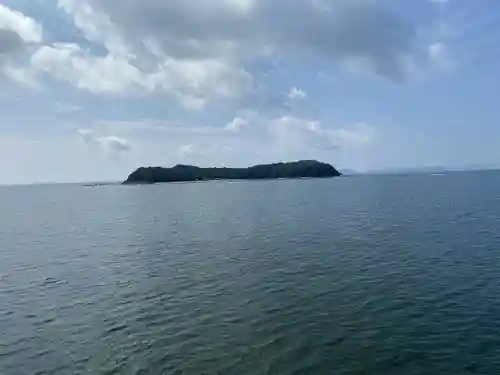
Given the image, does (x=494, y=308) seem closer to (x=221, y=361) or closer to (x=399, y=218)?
(x=221, y=361)

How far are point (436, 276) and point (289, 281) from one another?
1401 cm

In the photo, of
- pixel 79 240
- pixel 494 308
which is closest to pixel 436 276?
pixel 494 308

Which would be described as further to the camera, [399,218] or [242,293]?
[399,218]

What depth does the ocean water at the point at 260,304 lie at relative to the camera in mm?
27359

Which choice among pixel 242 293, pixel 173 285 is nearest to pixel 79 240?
pixel 173 285

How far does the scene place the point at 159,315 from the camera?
36.1 meters

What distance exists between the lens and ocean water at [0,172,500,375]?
2736 cm

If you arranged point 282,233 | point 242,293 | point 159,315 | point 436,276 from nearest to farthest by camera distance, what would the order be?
point 159,315, point 242,293, point 436,276, point 282,233

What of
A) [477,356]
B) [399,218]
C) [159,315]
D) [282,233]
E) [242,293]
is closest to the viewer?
[477,356]

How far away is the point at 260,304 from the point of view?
124ft

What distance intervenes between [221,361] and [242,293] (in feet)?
46.0

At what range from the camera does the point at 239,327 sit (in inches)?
1289

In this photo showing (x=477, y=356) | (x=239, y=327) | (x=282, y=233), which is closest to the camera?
(x=477, y=356)

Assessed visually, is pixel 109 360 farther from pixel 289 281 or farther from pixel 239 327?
pixel 289 281
